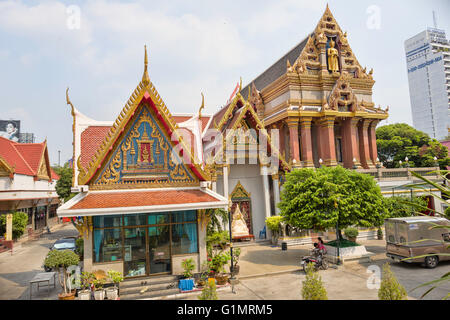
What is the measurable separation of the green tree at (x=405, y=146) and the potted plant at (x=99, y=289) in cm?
4148

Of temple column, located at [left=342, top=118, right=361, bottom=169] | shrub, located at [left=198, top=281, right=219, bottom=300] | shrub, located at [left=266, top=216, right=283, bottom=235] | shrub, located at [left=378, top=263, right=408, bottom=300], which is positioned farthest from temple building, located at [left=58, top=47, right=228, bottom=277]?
temple column, located at [left=342, top=118, right=361, bottom=169]

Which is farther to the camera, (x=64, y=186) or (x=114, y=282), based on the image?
(x=64, y=186)

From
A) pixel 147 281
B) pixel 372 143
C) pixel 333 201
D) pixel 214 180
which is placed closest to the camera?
pixel 147 281

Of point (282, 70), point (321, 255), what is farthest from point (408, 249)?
point (282, 70)

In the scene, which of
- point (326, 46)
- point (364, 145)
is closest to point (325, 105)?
point (364, 145)

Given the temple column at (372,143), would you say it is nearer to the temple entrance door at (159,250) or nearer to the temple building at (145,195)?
the temple building at (145,195)

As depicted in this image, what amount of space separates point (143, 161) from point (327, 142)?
1786cm

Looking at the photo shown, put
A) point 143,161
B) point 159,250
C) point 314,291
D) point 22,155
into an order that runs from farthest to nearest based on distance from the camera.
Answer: point 22,155
point 143,161
point 159,250
point 314,291

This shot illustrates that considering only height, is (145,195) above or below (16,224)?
above

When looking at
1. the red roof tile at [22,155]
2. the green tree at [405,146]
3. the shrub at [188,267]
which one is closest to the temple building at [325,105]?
the shrub at [188,267]

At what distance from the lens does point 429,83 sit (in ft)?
267

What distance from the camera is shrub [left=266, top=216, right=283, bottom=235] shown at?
1923cm

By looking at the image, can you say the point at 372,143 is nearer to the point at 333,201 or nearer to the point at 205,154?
the point at 333,201

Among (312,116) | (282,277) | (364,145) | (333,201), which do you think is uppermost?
(312,116)
